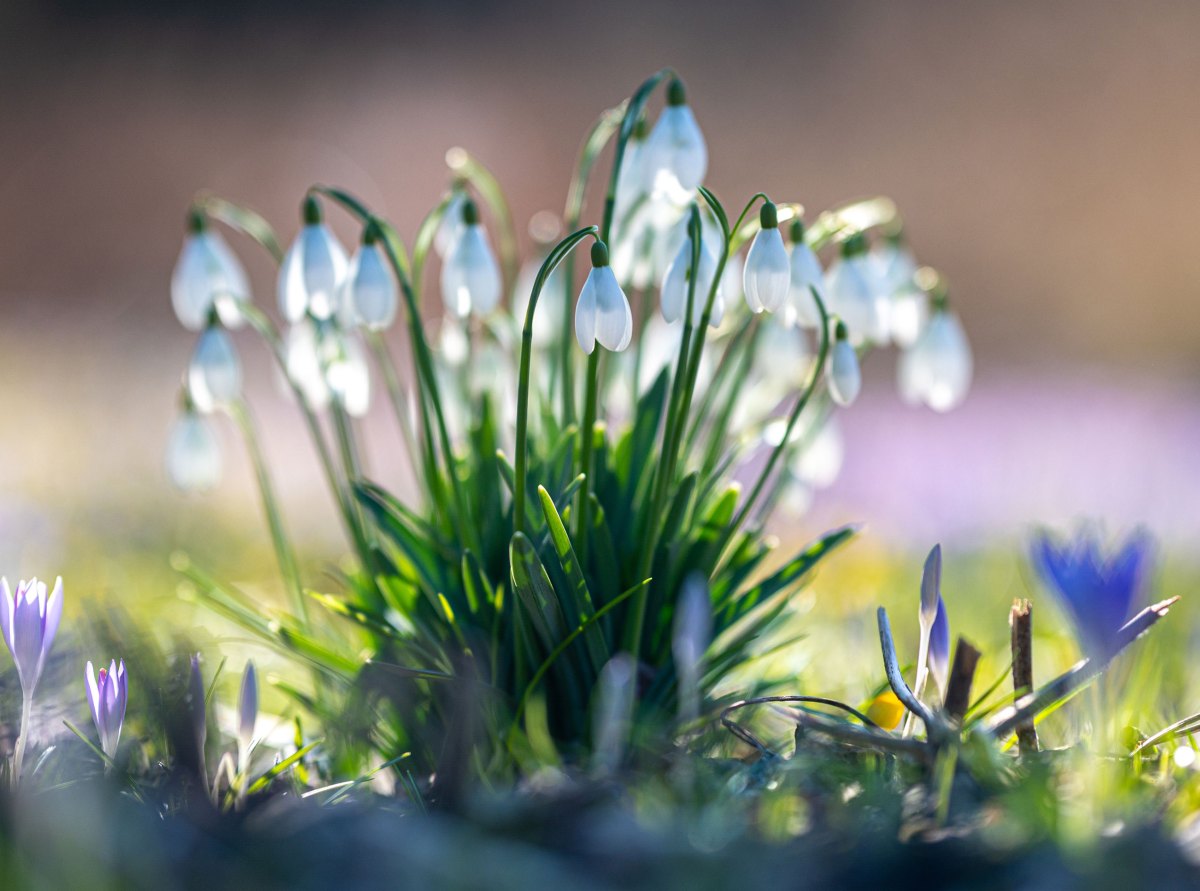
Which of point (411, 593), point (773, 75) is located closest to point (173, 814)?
point (411, 593)

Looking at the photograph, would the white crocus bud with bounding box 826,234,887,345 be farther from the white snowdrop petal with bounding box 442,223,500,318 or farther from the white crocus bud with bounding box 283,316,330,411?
the white crocus bud with bounding box 283,316,330,411

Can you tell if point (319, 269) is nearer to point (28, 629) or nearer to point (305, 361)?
point (305, 361)

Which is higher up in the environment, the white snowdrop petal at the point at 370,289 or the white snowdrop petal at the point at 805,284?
the white snowdrop petal at the point at 370,289

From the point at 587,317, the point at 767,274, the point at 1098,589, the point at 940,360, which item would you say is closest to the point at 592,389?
the point at 587,317

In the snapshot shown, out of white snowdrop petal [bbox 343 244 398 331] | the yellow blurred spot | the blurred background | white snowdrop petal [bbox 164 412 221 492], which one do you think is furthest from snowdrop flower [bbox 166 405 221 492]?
the blurred background

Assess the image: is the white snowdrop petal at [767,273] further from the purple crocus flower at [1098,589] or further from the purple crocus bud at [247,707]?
the purple crocus bud at [247,707]

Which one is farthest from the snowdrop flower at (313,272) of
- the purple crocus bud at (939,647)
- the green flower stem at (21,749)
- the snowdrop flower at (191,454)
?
the purple crocus bud at (939,647)
